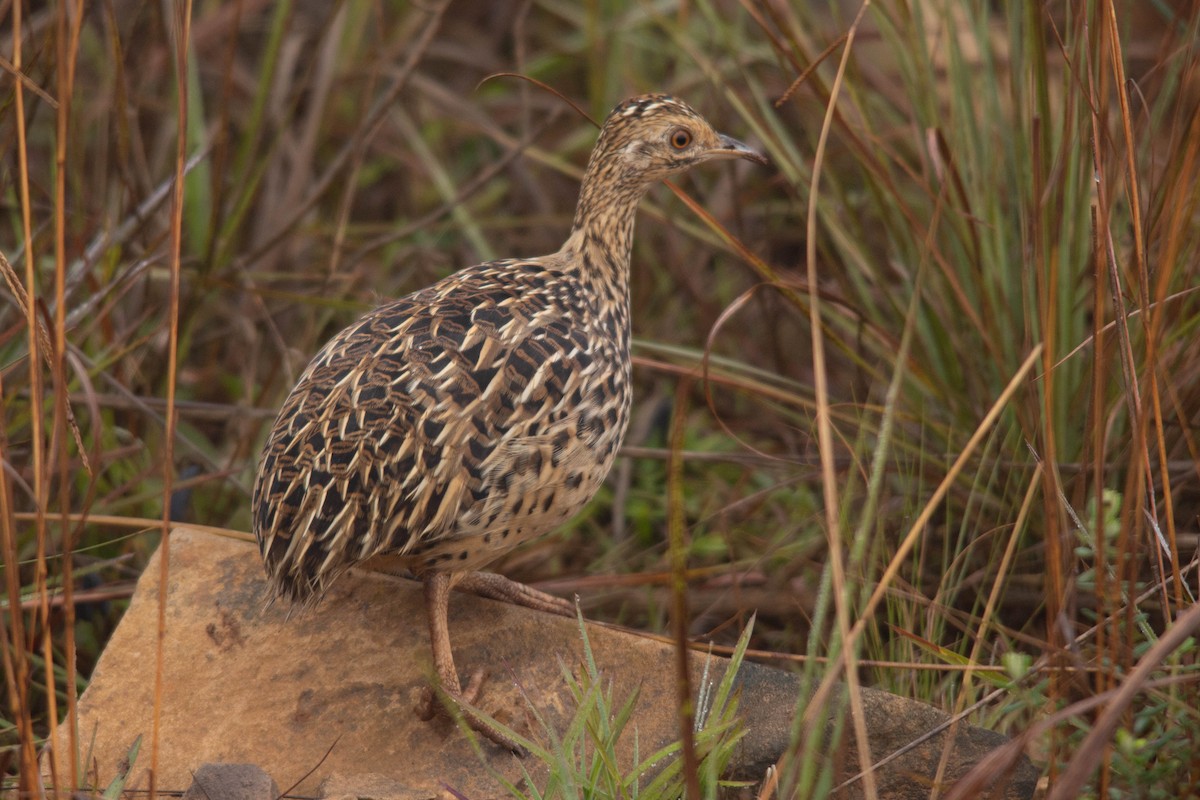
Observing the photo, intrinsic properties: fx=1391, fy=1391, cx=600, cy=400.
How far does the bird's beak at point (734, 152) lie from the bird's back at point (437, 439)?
0.85 m

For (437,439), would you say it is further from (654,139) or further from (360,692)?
(654,139)

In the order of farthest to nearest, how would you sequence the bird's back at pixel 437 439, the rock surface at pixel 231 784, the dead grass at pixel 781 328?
the bird's back at pixel 437 439, the rock surface at pixel 231 784, the dead grass at pixel 781 328

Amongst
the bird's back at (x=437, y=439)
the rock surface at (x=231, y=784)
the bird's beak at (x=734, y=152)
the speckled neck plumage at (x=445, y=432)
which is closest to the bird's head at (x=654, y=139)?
the bird's beak at (x=734, y=152)

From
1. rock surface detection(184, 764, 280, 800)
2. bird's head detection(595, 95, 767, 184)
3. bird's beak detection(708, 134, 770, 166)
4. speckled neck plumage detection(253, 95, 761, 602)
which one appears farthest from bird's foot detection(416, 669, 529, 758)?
bird's beak detection(708, 134, 770, 166)

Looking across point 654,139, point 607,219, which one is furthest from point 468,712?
point 654,139

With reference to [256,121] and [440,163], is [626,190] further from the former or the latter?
[440,163]

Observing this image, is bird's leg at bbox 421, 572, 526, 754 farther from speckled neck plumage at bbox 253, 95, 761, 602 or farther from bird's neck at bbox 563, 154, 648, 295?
bird's neck at bbox 563, 154, 648, 295

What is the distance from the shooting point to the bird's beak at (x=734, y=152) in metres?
4.19

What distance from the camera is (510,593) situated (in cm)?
383

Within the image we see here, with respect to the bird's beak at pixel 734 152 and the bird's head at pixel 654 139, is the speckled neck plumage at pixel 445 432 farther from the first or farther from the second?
the bird's beak at pixel 734 152

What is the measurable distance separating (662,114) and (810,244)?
171 cm

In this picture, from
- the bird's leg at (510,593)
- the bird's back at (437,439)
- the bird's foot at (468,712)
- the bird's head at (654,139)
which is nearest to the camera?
the bird's back at (437,439)

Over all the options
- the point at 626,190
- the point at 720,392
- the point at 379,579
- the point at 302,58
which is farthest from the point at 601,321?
the point at 302,58

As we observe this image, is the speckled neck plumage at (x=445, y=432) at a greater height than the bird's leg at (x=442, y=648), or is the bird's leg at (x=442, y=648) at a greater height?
the speckled neck plumage at (x=445, y=432)
